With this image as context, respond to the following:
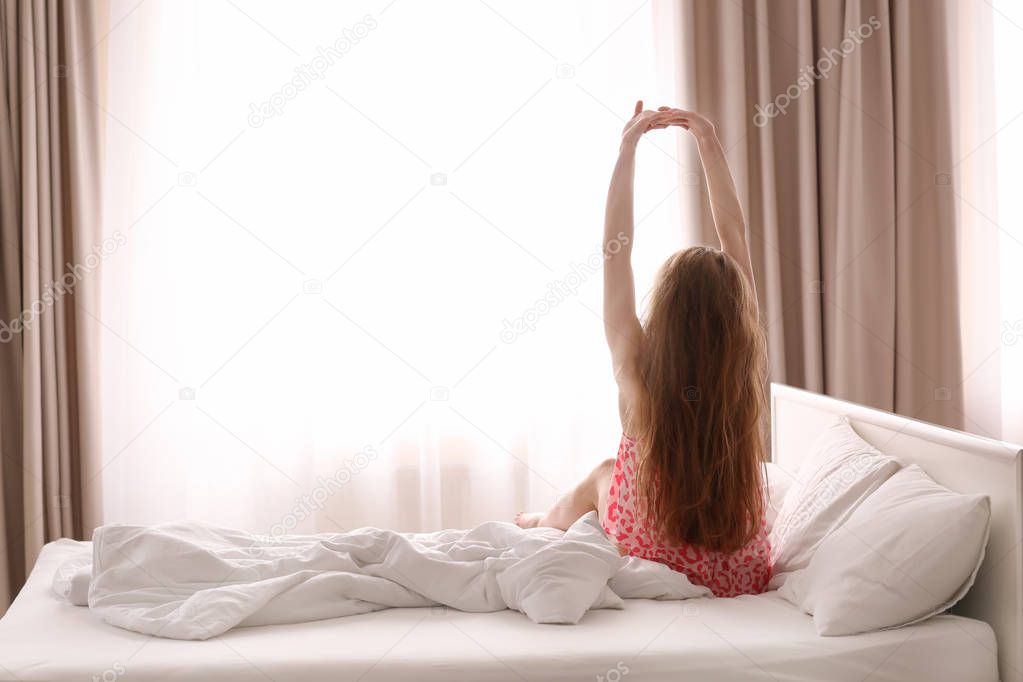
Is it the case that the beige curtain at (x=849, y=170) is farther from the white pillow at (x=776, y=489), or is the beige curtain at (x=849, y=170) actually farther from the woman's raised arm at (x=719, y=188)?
the woman's raised arm at (x=719, y=188)

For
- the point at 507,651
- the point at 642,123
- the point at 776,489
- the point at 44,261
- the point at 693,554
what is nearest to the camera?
the point at 507,651

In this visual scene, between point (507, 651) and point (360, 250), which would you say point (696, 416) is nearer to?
point (507, 651)

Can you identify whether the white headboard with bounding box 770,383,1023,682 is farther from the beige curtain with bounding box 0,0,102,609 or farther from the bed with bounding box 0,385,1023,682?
the beige curtain with bounding box 0,0,102,609

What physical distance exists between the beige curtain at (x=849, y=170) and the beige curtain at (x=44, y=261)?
184 centimetres

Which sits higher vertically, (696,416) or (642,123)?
(642,123)

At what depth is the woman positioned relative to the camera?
1535 millimetres

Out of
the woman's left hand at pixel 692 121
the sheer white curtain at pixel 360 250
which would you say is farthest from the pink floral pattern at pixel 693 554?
the sheer white curtain at pixel 360 250

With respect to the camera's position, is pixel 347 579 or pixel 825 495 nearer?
pixel 347 579

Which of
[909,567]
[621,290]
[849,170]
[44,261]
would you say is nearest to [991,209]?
[849,170]

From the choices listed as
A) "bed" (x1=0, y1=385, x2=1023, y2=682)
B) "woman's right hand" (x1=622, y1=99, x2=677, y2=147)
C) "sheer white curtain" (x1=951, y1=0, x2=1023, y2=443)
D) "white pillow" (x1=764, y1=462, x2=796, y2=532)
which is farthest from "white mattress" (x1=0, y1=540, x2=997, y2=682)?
"sheer white curtain" (x1=951, y1=0, x2=1023, y2=443)

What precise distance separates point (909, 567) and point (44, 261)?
97.9 inches

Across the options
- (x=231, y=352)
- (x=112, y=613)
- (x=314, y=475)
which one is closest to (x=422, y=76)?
(x=231, y=352)

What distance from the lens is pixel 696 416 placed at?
1.54m

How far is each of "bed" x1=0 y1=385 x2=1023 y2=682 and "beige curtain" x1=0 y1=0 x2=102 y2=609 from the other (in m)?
1.48
